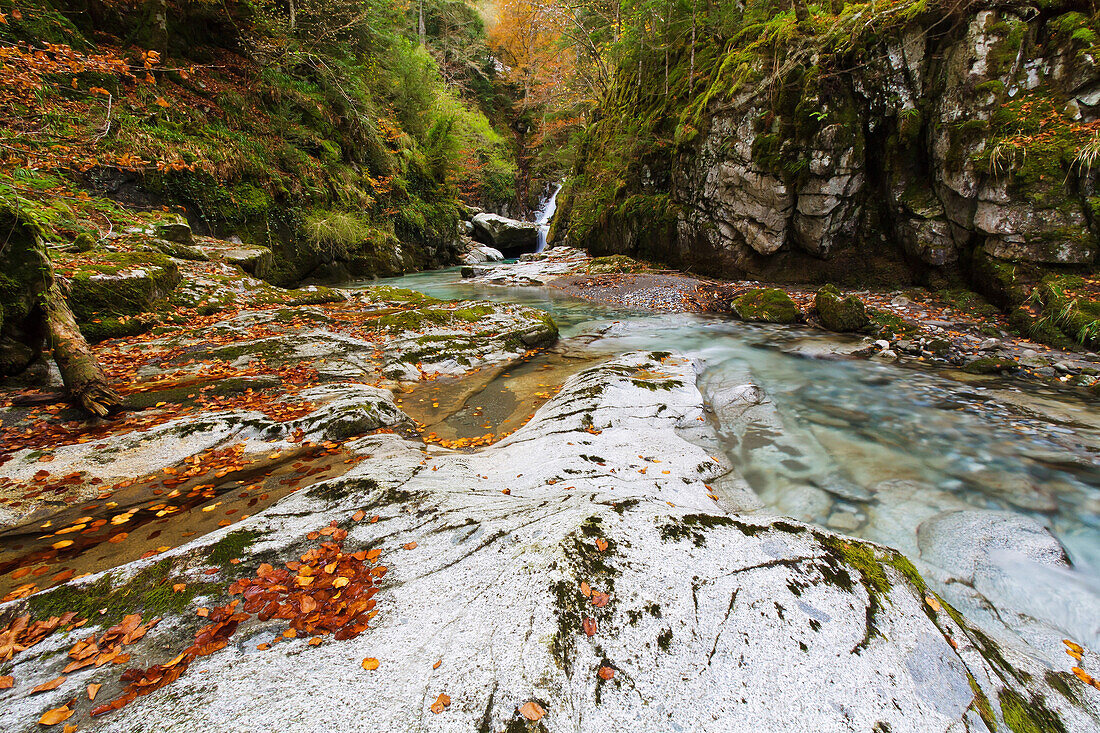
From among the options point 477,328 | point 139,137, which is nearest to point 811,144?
point 477,328

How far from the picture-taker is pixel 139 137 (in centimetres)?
856

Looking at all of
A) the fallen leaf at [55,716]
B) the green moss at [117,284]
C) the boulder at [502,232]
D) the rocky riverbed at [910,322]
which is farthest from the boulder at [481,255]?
the fallen leaf at [55,716]

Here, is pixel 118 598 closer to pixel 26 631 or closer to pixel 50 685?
pixel 26 631

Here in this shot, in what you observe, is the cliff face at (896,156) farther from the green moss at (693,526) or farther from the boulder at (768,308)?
the green moss at (693,526)

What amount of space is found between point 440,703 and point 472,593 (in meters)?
0.45

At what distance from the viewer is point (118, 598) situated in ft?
5.70

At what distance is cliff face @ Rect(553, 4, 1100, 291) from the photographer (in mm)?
7062

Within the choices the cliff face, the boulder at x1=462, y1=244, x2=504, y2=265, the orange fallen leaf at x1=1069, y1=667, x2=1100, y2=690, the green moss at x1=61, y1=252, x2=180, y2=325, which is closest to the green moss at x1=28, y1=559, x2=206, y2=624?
the orange fallen leaf at x1=1069, y1=667, x2=1100, y2=690

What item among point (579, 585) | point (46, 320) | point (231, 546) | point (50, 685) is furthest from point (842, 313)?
point (46, 320)

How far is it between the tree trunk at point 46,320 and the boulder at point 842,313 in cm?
1114

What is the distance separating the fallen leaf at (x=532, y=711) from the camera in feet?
4.27

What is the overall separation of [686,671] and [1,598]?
10.5ft

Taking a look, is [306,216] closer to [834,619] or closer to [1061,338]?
[834,619]

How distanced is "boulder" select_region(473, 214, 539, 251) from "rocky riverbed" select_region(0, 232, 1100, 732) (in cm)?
2331
